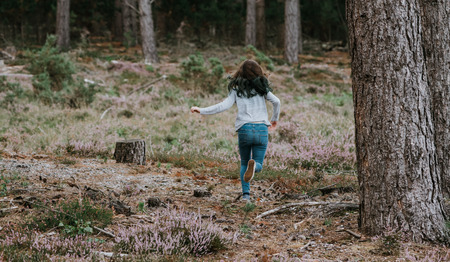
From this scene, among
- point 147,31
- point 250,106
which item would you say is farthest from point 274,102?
point 147,31

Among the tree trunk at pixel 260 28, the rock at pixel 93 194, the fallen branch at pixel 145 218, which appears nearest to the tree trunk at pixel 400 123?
the fallen branch at pixel 145 218

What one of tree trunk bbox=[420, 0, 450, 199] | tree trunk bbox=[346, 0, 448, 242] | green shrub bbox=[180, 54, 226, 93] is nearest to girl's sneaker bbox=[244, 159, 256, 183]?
tree trunk bbox=[346, 0, 448, 242]

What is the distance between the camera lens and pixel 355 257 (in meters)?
3.44

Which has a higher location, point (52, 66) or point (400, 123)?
point (52, 66)

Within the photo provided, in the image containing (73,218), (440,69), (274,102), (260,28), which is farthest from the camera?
(260,28)

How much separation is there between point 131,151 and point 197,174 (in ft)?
4.22

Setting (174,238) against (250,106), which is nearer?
(174,238)

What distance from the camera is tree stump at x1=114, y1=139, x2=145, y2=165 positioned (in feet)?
24.5

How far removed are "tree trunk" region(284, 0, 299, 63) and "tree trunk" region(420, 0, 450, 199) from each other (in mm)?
18166

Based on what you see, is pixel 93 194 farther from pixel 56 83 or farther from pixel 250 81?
pixel 56 83

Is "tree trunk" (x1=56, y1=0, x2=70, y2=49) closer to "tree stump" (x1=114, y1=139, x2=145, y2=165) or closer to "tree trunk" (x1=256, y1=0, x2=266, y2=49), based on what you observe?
"tree trunk" (x1=256, y1=0, x2=266, y2=49)

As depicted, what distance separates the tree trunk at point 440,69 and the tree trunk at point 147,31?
57.3ft

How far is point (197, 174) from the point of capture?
719cm

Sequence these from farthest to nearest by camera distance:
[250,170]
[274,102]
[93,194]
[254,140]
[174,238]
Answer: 1. [274,102]
2. [254,140]
3. [250,170]
4. [93,194]
5. [174,238]
